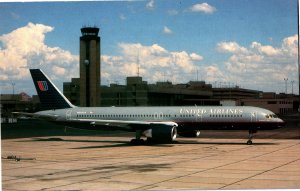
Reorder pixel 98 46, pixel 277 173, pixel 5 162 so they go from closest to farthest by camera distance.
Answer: pixel 277 173
pixel 5 162
pixel 98 46

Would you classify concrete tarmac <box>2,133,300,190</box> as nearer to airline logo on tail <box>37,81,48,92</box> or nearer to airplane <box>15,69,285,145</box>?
airplane <box>15,69,285,145</box>

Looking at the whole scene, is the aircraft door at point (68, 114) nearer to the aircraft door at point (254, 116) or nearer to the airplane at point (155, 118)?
the airplane at point (155, 118)

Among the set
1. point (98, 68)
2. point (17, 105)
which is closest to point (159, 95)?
point (98, 68)

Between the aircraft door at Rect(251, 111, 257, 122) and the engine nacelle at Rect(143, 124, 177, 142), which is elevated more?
the aircraft door at Rect(251, 111, 257, 122)

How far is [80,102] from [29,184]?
5245 inches

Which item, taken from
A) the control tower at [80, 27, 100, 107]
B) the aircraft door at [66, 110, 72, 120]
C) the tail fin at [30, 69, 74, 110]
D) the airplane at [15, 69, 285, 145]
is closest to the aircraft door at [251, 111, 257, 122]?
the airplane at [15, 69, 285, 145]

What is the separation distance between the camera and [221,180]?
20.2 metres

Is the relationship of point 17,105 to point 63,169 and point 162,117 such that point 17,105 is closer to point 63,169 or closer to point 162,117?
point 162,117

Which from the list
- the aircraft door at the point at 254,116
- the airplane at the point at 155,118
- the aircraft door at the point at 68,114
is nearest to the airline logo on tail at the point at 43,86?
the airplane at the point at 155,118

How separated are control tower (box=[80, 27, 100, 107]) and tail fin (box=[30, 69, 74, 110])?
95.8 m

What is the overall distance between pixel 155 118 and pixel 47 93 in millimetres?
13335

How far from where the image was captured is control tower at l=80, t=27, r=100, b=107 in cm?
14525

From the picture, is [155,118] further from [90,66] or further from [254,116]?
Result: [90,66]

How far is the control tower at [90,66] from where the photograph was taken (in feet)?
477
